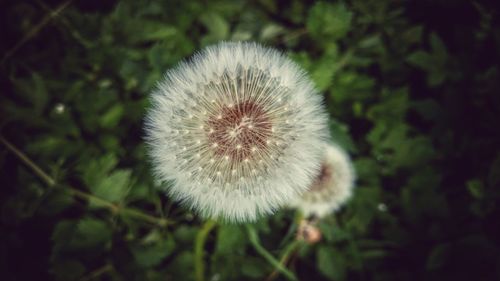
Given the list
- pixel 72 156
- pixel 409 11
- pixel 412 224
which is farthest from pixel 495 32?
pixel 72 156

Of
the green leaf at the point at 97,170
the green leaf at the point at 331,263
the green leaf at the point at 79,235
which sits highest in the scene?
the green leaf at the point at 97,170

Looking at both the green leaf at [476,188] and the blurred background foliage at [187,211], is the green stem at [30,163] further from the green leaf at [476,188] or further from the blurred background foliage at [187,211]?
the green leaf at [476,188]

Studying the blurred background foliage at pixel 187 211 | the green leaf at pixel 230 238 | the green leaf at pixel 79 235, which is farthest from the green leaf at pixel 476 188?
the green leaf at pixel 79 235

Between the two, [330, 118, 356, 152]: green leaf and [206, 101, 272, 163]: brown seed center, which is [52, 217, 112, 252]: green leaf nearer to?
[206, 101, 272, 163]: brown seed center

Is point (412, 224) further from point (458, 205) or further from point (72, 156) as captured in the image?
point (72, 156)

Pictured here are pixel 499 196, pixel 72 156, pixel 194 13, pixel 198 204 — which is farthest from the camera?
pixel 194 13

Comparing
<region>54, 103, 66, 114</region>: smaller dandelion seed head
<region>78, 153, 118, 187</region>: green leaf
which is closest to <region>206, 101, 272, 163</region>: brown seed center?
<region>78, 153, 118, 187</region>: green leaf
